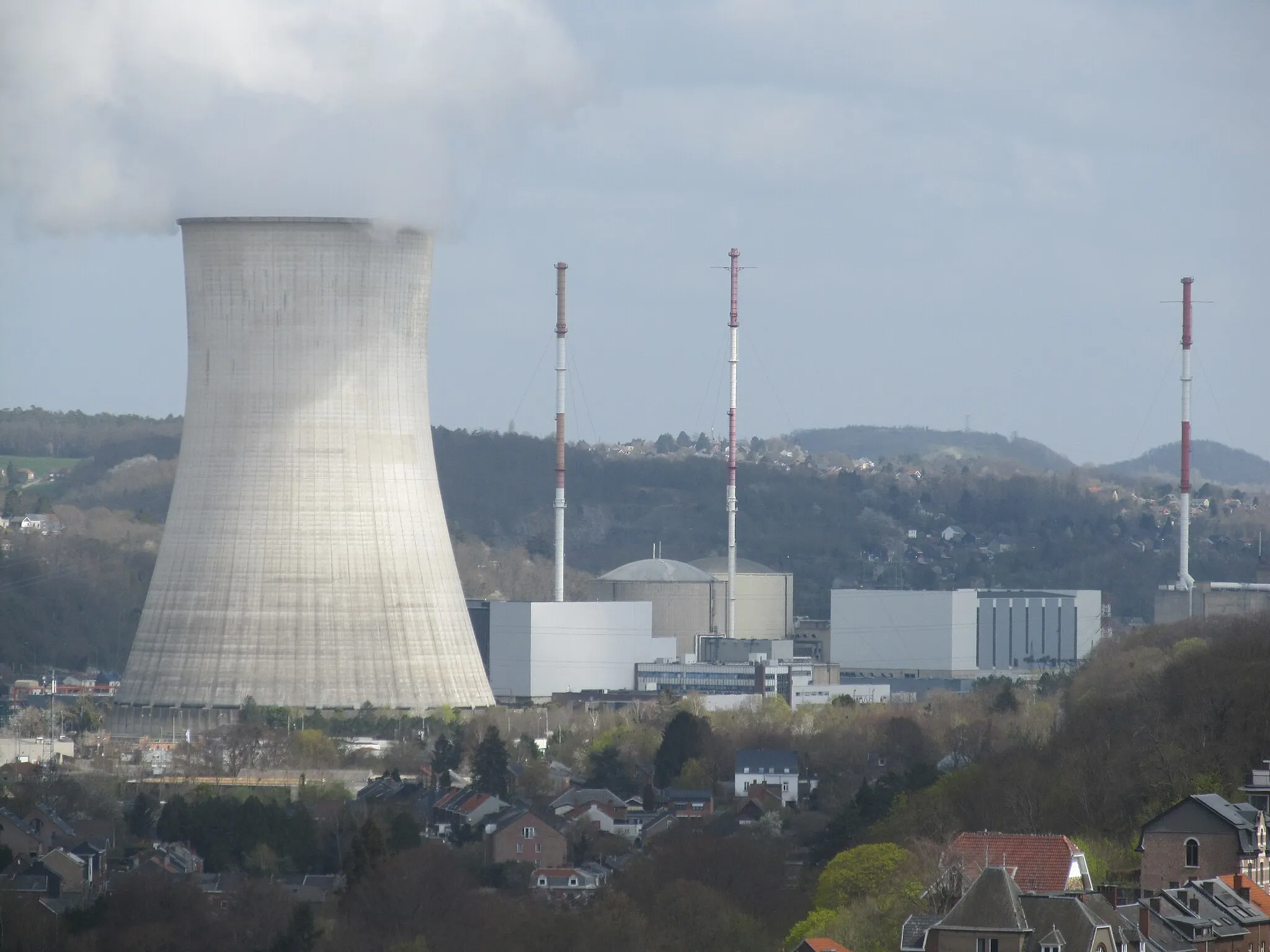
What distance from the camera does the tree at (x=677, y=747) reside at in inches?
1417

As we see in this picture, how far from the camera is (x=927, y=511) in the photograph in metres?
99.3

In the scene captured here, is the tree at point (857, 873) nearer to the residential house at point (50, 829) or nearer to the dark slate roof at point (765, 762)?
the residential house at point (50, 829)

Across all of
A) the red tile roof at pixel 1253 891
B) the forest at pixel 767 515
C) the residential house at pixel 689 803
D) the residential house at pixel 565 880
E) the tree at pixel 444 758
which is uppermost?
the forest at pixel 767 515

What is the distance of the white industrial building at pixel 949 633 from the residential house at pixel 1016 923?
4177 cm

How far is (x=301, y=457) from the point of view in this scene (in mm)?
33875

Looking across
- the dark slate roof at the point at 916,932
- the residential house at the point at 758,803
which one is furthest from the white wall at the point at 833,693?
the dark slate roof at the point at 916,932

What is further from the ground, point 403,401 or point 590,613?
point 403,401

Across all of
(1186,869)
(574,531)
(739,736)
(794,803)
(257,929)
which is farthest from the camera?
(574,531)

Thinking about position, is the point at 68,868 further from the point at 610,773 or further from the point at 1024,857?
the point at 1024,857

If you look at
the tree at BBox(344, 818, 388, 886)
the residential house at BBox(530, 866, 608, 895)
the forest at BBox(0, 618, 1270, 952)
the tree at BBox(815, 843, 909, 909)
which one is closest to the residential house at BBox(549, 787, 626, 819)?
the forest at BBox(0, 618, 1270, 952)

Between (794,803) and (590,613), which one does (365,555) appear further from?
(590,613)

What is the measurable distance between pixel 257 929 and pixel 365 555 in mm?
12303

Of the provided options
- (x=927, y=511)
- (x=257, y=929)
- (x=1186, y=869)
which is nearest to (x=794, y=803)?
(x=257, y=929)

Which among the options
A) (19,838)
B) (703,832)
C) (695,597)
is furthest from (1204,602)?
(19,838)
